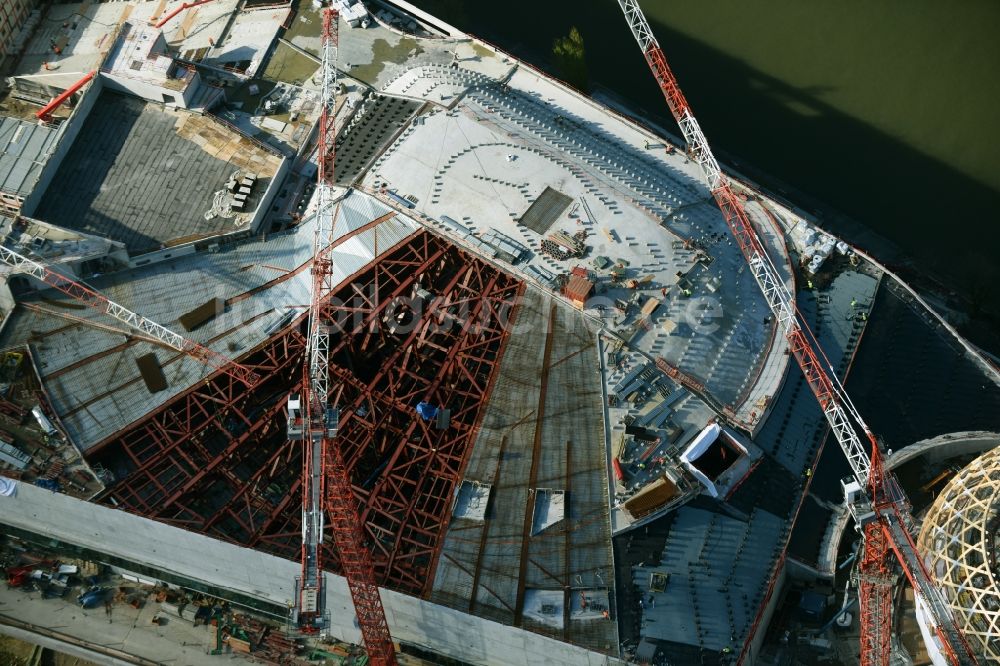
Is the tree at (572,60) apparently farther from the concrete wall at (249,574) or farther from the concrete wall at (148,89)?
the concrete wall at (249,574)

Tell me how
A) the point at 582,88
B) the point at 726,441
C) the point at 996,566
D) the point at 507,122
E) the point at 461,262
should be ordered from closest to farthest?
1. the point at 996,566
2. the point at 726,441
3. the point at 461,262
4. the point at 507,122
5. the point at 582,88

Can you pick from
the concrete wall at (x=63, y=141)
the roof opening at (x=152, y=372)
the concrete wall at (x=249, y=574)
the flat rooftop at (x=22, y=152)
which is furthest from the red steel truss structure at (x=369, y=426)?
the flat rooftop at (x=22, y=152)

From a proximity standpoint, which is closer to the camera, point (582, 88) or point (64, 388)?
point (64, 388)

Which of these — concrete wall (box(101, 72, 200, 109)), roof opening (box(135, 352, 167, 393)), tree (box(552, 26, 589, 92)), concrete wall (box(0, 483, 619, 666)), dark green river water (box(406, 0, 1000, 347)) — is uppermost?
dark green river water (box(406, 0, 1000, 347))

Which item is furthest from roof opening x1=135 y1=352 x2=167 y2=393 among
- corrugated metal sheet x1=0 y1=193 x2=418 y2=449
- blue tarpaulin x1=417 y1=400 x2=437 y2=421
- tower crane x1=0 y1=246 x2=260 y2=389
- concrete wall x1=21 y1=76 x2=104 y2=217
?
blue tarpaulin x1=417 y1=400 x2=437 y2=421

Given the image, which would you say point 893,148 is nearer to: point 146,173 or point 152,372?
point 146,173

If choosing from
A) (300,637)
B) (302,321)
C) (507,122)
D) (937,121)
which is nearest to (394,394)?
(302,321)

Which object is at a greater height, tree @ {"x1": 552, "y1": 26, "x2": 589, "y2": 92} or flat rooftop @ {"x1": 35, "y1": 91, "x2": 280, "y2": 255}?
tree @ {"x1": 552, "y1": 26, "x2": 589, "y2": 92}

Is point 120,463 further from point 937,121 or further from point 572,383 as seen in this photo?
point 937,121

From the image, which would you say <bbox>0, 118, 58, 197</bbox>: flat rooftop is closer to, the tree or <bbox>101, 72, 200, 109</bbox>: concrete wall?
<bbox>101, 72, 200, 109</bbox>: concrete wall
